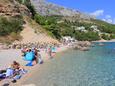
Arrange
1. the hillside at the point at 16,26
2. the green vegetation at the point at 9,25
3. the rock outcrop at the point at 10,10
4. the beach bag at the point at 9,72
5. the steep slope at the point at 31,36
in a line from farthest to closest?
the rock outcrop at the point at 10,10
the steep slope at the point at 31,36
the green vegetation at the point at 9,25
the hillside at the point at 16,26
the beach bag at the point at 9,72

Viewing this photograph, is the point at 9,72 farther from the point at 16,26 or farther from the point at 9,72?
the point at 16,26

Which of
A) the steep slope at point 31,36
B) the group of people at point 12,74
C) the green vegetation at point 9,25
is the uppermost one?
the green vegetation at point 9,25

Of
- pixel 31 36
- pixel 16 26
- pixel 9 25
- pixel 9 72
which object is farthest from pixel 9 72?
pixel 16 26

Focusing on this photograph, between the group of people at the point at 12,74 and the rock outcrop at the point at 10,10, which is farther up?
the rock outcrop at the point at 10,10

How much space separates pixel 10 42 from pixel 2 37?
3407 millimetres

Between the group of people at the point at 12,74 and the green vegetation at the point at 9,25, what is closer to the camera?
the group of people at the point at 12,74

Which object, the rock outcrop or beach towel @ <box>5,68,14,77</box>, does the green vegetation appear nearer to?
the rock outcrop

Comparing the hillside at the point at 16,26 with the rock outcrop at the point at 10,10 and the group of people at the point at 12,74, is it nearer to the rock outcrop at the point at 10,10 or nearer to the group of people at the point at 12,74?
the rock outcrop at the point at 10,10

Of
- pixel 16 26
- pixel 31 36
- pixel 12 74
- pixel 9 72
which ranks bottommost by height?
pixel 12 74

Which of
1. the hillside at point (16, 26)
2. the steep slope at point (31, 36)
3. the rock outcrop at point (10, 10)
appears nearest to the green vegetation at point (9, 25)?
the hillside at point (16, 26)

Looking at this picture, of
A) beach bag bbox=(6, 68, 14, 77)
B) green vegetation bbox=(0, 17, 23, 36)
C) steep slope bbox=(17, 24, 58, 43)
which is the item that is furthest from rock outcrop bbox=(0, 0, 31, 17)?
beach bag bbox=(6, 68, 14, 77)

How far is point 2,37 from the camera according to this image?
2896 inches

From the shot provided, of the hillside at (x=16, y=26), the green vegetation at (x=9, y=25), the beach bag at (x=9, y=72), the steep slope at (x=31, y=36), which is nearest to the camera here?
the beach bag at (x=9, y=72)

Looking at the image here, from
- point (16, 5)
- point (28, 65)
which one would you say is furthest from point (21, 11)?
point (28, 65)
